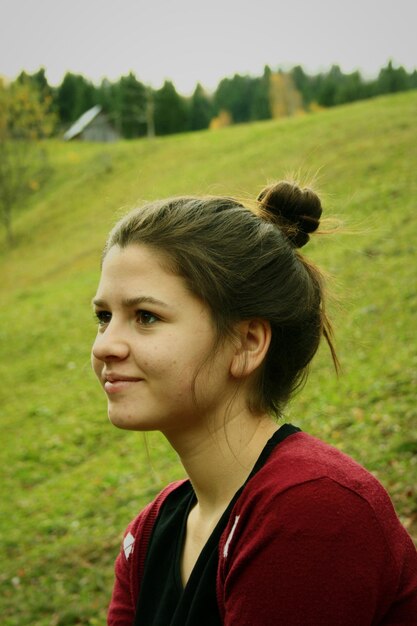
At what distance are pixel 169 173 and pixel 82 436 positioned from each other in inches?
882

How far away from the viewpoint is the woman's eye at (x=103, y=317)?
1.94 meters

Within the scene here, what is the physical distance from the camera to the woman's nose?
178 centimetres

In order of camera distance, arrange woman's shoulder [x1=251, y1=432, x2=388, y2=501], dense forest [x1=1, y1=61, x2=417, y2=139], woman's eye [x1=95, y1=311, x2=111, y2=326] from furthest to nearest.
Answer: dense forest [x1=1, y1=61, x2=417, y2=139] → woman's eye [x1=95, y1=311, x2=111, y2=326] → woman's shoulder [x1=251, y1=432, x2=388, y2=501]

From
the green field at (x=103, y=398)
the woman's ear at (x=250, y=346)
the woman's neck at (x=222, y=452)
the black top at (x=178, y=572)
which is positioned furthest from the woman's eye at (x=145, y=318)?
the green field at (x=103, y=398)

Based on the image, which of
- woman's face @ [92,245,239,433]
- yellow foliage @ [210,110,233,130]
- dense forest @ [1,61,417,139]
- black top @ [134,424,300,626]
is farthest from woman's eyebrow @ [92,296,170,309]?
yellow foliage @ [210,110,233,130]

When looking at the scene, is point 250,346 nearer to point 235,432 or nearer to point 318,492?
point 235,432

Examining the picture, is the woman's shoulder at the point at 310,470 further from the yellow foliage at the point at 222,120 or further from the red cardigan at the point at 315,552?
the yellow foliage at the point at 222,120

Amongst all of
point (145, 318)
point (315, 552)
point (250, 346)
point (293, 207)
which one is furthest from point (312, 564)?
point (293, 207)

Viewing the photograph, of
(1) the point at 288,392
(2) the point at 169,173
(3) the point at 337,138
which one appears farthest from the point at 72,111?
(1) the point at 288,392

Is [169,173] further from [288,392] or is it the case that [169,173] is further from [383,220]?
[288,392]

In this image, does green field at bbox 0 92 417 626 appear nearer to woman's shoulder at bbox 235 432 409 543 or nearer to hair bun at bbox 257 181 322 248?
hair bun at bbox 257 181 322 248

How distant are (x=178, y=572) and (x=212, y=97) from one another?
72.3 m

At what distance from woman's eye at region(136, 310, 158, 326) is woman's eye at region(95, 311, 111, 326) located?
160mm

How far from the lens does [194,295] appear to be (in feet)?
5.95
